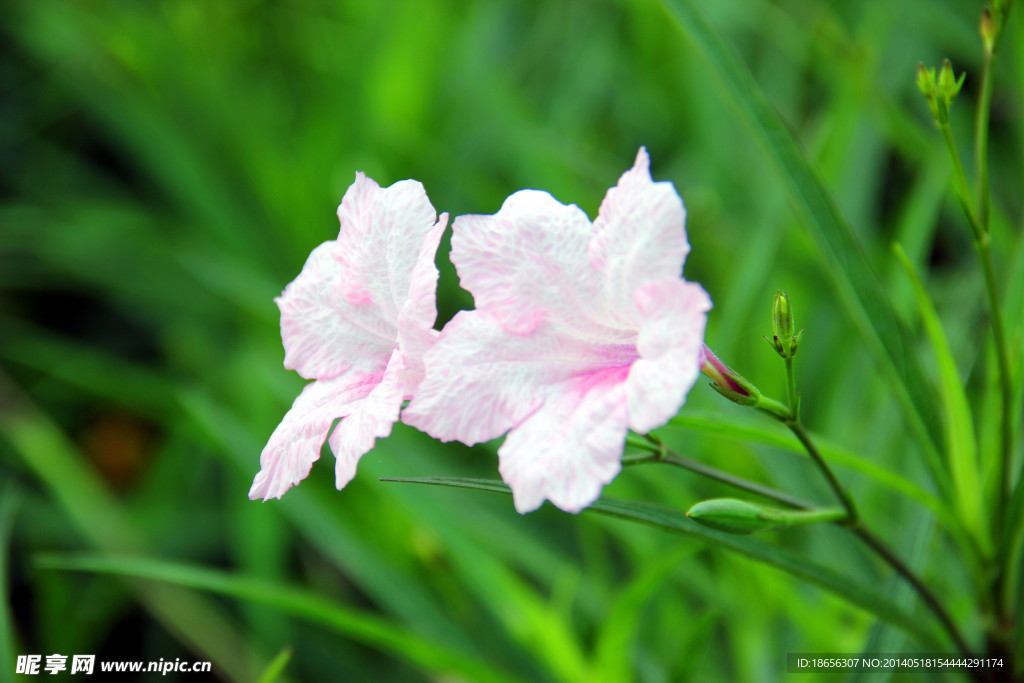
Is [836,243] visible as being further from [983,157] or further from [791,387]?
[791,387]

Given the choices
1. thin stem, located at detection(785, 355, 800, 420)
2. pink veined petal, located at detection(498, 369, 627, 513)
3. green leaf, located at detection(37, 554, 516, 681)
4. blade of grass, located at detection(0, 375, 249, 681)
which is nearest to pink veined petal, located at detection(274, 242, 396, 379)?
pink veined petal, located at detection(498, 369, 627, 513)

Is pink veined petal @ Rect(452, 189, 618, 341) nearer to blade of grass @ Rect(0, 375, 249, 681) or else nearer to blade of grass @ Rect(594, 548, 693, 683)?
blade of grass @ Rect(594, 548, 693, 683)

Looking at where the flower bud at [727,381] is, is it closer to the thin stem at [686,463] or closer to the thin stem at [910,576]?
the thin stem at [686,463]

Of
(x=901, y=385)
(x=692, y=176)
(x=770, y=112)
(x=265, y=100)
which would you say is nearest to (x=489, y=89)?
(x=692, y=176)

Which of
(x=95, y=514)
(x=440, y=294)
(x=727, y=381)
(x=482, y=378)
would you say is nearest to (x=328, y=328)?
(x=482, y=378)

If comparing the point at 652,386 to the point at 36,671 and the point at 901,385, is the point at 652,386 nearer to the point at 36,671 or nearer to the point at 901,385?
the point at 901,385

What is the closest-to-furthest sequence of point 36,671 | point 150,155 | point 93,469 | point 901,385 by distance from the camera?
point 901,385 → point 36,671 → point 93,469 → point 150,155

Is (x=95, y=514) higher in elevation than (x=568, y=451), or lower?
higher
